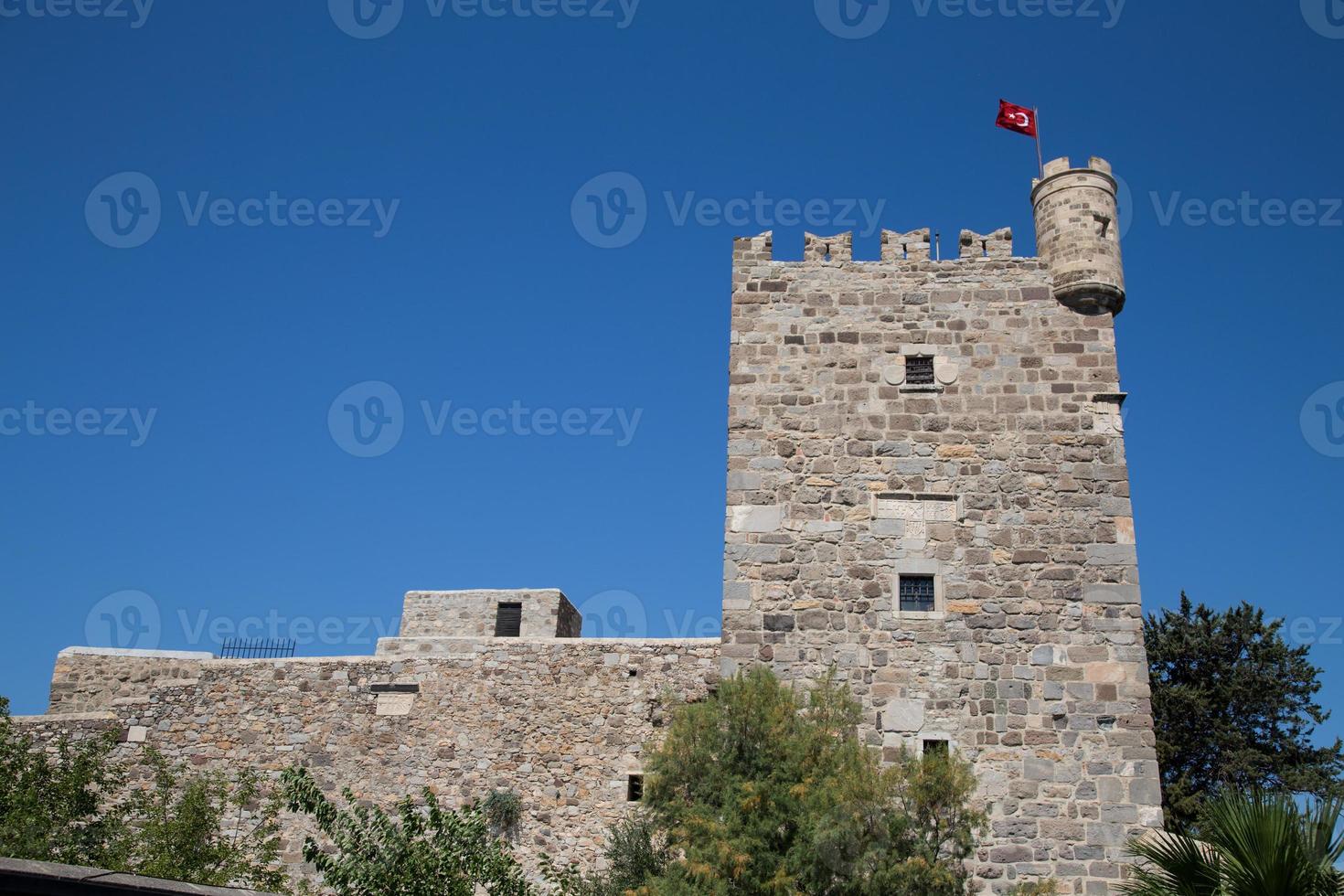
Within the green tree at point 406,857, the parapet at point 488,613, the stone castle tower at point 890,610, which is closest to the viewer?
the green tree at point 406,857

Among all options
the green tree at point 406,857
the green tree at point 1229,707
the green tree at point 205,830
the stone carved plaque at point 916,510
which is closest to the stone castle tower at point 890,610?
the stone carved plaque at point 916,510

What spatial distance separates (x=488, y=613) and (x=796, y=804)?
1040cm

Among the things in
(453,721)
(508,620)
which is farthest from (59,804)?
(508,620)

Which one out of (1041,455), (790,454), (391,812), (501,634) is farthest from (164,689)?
(1041,455)

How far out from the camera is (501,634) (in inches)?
809

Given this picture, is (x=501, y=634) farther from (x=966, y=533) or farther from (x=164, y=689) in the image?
(x=966, y=533)

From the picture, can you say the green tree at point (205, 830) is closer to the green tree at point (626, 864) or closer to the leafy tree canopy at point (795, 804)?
the green tree at point (626, 864)

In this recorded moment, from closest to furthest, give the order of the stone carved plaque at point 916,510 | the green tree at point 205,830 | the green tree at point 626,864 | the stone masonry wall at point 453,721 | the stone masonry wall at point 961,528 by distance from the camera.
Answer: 1. the stone masonry wall at point 961,528
2. the green tree at point 626,864
3. the stone carved plaque at point 916,510
4. the green tree at point 205,830
5. the stone masonry wall at point 453,721

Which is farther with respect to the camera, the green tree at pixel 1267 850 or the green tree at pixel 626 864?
the green tree at pixel 626 864

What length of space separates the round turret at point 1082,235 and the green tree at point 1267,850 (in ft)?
22.5

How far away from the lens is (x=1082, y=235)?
14711 millimetres

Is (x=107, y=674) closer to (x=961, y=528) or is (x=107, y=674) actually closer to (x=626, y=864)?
(x=626, y=864)

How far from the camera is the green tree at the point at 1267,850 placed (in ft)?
28.4

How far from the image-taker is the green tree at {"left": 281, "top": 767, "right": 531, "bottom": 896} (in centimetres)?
1101
